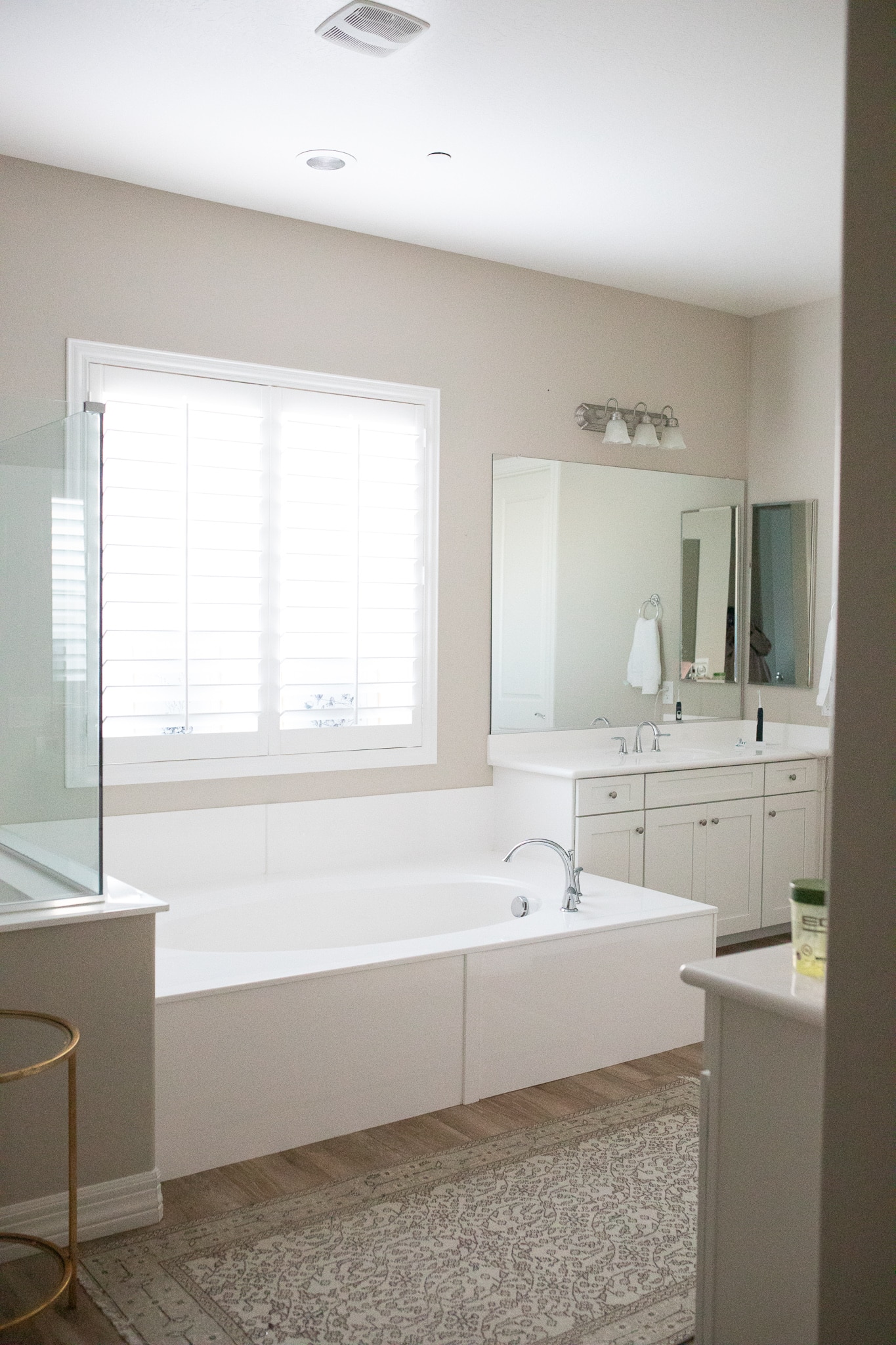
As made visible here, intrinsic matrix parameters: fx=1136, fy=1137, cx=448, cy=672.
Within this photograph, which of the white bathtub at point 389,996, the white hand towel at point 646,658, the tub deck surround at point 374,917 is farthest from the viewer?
the white hand towel at point 646,658

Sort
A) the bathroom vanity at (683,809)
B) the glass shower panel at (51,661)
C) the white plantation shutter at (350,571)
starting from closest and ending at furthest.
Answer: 1. the glass shower panel at (51,661)
2. the white plantation shutter at (350,571)
3. the bathroom vanity at (683,809)

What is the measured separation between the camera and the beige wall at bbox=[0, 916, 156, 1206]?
2398mm

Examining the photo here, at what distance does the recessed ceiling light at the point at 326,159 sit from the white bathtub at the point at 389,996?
2331 mm

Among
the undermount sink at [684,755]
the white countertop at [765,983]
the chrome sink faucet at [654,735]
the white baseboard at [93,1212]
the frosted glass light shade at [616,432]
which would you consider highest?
the frosted glass light shade at [616,432]

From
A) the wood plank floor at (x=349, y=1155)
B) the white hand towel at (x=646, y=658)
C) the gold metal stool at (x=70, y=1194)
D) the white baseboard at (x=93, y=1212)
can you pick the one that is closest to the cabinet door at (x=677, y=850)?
the white hand towel at (x=646, y=658)

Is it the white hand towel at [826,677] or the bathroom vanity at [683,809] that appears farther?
the white hand towel at [826,677]

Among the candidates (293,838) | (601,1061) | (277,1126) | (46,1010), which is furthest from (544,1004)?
(46,1010)

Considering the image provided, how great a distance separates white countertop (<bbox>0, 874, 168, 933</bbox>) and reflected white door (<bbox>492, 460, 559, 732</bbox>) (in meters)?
2.26

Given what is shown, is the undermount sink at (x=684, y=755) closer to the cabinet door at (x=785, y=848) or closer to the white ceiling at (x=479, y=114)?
the cabinet door at (x=785, y=848)

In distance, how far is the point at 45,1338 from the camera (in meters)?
2.11

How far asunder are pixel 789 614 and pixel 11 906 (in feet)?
12.9

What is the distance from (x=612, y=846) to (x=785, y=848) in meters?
1.06

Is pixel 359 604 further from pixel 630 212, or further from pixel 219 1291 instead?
pixel 219 1291

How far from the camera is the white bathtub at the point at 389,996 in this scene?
2.82m
